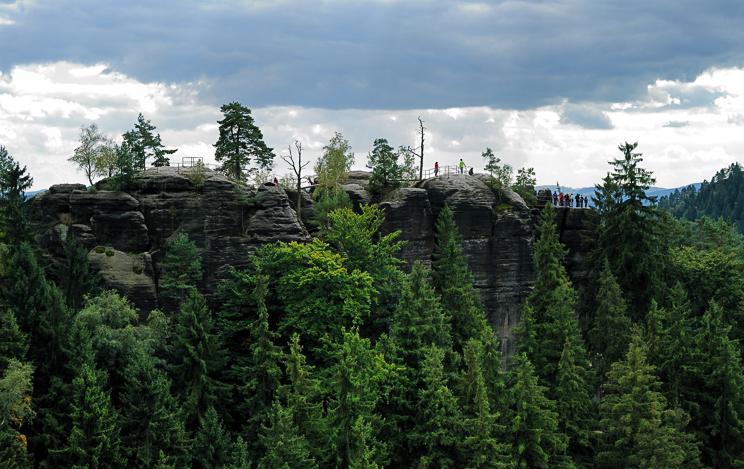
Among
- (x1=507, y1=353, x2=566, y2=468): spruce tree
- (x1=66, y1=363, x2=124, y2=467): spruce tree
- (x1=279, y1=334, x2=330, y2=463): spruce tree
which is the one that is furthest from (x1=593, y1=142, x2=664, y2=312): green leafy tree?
(x1=66, y1=363, x2=124, y2=467): spruce tree

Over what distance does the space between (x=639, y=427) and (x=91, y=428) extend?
31.9 m

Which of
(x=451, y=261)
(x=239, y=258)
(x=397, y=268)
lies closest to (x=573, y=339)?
(x=451, y=261)

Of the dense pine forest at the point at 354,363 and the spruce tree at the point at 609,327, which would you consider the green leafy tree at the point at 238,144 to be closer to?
the dense pine forest at the point at 354,363

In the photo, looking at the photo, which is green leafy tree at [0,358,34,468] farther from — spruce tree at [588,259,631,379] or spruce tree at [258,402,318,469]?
spruce tree at [588,259,631,379]

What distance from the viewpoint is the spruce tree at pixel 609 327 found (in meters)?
53.0

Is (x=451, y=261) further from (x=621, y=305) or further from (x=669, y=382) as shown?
(x=669, y=382)

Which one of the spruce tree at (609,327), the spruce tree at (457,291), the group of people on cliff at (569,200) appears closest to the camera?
the spruce tree at (457,291)

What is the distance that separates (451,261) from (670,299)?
17172 millimetres

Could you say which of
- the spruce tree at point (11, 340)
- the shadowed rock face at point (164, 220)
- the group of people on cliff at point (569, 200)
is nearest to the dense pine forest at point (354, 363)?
the spruce tree at point (11, 340)

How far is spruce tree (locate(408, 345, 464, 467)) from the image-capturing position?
144 ft

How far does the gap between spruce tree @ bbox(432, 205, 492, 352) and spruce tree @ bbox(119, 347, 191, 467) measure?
64.4 ft

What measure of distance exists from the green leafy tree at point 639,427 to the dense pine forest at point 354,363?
14 cm

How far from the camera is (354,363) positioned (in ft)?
144

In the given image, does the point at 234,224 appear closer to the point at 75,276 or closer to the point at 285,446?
the point at 75,276
